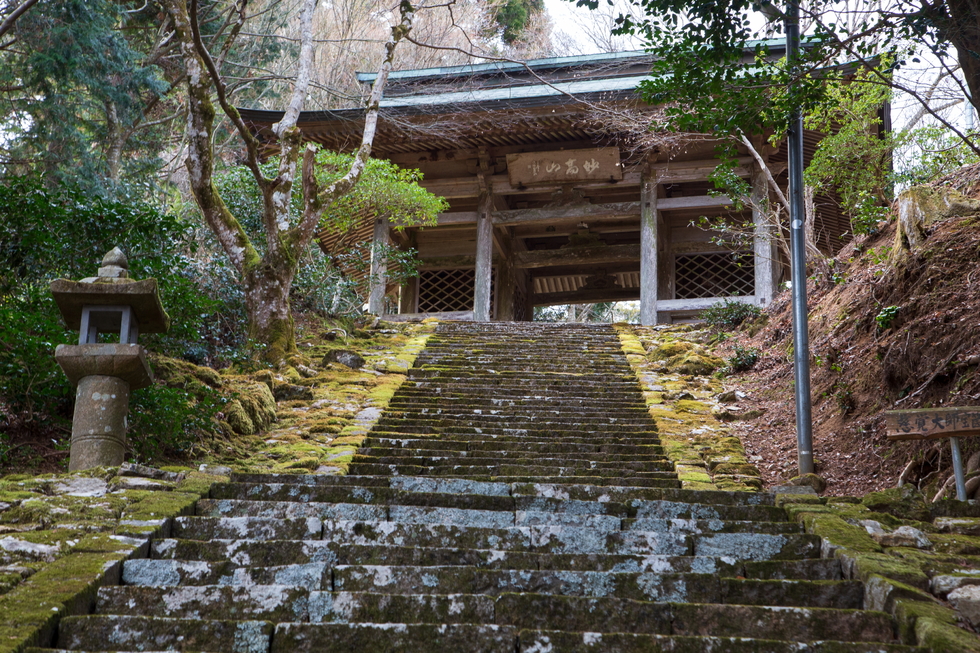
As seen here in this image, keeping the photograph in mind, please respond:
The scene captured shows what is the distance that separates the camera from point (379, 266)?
14.8 m

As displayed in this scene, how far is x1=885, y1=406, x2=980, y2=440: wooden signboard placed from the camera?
15.0 ft

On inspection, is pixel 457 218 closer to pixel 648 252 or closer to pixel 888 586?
pixel 648 252

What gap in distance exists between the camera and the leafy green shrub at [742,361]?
10.2 meters

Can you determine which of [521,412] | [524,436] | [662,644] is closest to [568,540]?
[662,644]

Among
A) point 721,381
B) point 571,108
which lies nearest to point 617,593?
point 721,381

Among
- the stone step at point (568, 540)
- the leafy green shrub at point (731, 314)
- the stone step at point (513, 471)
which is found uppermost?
the leafy green shrub at point (731, 314)

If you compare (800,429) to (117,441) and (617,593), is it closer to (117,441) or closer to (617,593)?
(617,593)

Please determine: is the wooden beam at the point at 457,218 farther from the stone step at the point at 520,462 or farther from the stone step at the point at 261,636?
the stone step at the point at 261,636

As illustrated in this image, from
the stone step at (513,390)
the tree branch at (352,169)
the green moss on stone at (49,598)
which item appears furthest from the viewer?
the tree branch at (352,169)

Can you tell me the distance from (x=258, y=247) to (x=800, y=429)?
823cm

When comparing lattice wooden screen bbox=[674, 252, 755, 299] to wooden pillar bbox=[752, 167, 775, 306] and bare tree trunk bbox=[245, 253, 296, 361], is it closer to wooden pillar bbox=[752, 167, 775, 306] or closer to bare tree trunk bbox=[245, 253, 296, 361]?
wooden pillar bbox=[752, 167, 775, 306]

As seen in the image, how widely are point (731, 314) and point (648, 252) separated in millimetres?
2553

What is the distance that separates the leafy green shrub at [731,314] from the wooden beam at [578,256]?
442cm

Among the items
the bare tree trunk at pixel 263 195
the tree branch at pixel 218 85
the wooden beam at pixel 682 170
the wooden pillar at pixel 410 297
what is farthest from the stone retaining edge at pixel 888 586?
the wooden pillar at pixel 410 297
